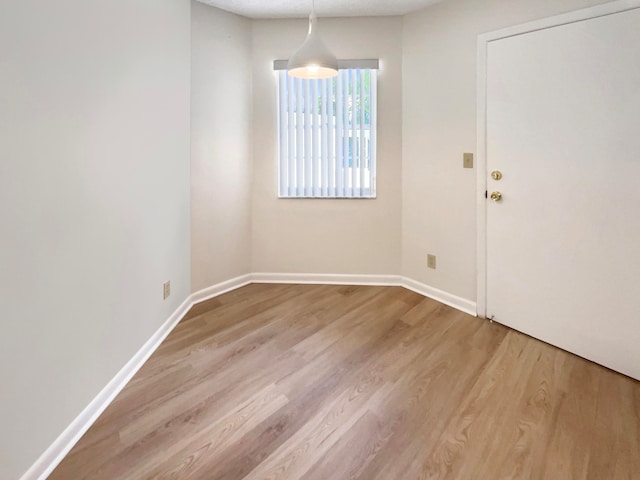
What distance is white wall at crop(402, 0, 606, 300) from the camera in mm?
2553

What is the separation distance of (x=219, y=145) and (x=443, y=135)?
1870 millimetres

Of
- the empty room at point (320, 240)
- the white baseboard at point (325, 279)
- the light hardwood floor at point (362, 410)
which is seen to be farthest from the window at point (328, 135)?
the light hardwood floor at point (362, 410)

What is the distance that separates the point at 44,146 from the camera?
3.97ft

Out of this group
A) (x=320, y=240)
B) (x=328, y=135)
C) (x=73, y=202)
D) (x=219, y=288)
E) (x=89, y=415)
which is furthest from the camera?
(x=320, y=240)

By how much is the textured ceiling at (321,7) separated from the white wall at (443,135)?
161 mm

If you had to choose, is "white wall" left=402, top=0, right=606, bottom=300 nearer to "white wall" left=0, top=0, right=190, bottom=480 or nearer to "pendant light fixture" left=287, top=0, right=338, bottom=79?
"pendant light fixture" left=287, top=0, right=338, bottom=79

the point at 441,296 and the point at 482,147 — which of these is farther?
the point at 441,296

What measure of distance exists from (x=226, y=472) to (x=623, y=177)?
2365 millimetres

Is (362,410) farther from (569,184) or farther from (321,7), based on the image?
(321,7)

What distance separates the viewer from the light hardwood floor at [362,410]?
1276 millimetres

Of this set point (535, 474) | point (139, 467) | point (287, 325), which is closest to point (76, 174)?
point (139, 467)

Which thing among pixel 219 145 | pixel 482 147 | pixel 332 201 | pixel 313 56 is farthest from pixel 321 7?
pixel 482 147

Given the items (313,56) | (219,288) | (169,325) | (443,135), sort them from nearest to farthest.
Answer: (313,56) < (169,325) < (443,135) < (219,288)

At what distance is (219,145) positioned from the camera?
2.96 m
